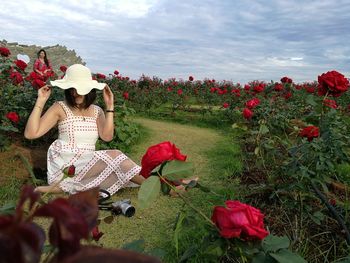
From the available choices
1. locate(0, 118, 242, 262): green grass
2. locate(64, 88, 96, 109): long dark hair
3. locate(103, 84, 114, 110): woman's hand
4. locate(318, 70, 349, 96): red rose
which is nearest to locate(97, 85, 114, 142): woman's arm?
locate(103, 84, 114, 110): woman's hand

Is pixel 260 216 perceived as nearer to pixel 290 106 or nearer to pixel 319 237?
pixel 319 237

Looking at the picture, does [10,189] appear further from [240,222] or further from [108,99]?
[240,222]

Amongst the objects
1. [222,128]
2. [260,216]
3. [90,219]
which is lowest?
[222,128]

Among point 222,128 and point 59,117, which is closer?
point 59,117

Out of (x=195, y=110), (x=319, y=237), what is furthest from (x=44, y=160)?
(x=195, y=110)

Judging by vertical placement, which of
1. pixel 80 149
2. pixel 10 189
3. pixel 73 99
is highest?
pixel 73 99

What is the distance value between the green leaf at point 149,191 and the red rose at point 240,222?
0.20 m

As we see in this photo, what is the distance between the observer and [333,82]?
2.35 meters

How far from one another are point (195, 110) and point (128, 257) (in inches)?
351

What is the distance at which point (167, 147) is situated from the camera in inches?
41.3

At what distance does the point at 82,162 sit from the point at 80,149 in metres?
0.12

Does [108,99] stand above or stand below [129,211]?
above

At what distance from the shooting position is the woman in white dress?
12.1ft

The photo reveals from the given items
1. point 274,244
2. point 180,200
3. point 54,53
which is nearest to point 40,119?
point 180,200
